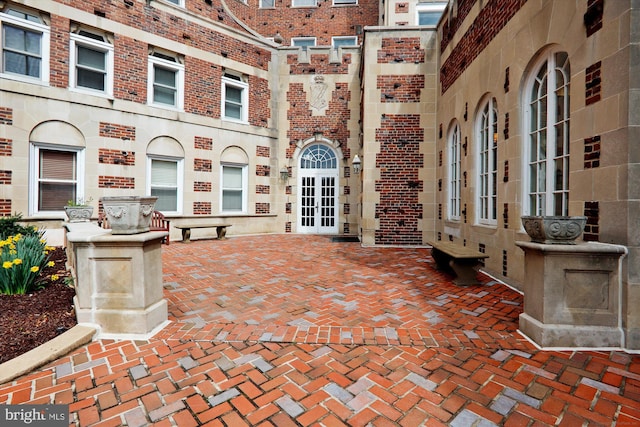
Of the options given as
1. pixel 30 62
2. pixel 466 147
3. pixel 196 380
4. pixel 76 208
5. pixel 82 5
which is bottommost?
pixel 196 380

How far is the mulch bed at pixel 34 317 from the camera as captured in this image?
299 centimetres

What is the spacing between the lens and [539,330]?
3049 millimetres

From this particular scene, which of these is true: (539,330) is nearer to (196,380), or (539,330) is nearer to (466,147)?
(196,380)

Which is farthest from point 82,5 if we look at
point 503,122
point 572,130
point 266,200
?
point 572,130

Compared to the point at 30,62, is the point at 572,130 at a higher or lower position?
lower

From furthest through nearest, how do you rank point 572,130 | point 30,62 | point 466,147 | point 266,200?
point 266,200 → point 30,62 → point 466,147 → point 572,130

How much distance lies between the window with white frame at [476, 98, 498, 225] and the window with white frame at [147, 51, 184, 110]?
29.7 ft

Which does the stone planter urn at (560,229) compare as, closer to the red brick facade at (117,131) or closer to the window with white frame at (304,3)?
the red brick facade at (117,131)

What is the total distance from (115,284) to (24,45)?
8.62 metres

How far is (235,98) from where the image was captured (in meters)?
11.7

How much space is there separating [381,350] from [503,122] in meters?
4.52

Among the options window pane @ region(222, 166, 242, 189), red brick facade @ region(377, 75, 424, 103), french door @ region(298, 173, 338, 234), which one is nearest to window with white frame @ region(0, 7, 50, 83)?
window pane @ region(222, 166, 242, 189)

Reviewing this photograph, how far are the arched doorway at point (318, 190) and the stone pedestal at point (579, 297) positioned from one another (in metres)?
9.61

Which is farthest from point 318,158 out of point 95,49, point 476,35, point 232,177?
point 95,49
